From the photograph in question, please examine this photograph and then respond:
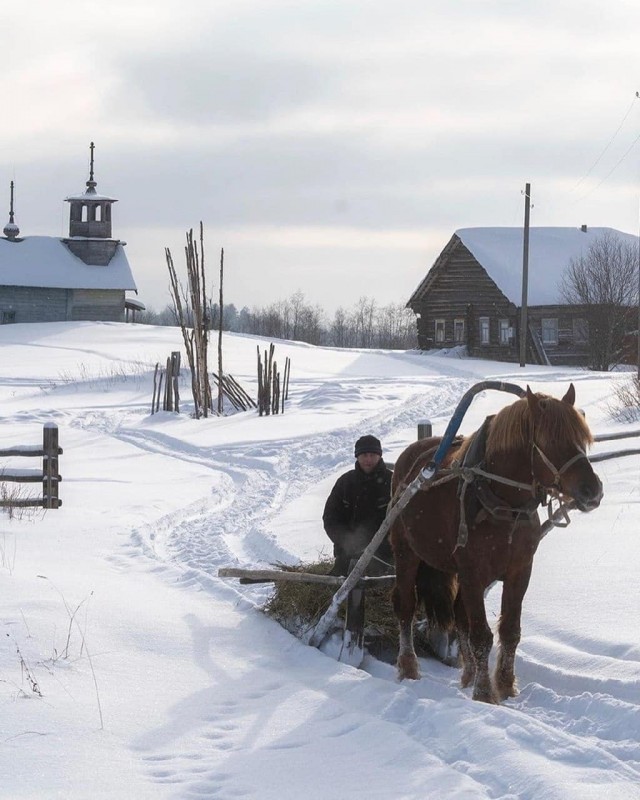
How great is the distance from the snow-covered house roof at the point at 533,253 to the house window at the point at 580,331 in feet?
3.94

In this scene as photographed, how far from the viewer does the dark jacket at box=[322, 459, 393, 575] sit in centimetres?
781

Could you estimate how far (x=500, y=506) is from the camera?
5.93 metres

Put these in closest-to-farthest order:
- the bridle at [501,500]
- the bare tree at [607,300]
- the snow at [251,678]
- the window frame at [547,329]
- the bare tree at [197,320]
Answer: the snow at [251,678], the bridle at [501,500], the bare tree at [197,320], the bare tree at [607,300], the window frame at [547,329]

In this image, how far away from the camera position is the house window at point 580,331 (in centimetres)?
4603

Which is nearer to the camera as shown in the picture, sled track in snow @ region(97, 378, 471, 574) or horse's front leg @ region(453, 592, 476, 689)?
horse's front leg @ region(453, 592, 476, 689)

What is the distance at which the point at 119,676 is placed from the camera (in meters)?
6.30

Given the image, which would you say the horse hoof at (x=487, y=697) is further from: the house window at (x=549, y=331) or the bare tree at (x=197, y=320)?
the house window at (x=549, y=331)

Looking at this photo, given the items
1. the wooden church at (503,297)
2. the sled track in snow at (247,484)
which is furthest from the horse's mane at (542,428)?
the wooden church at (503,297)

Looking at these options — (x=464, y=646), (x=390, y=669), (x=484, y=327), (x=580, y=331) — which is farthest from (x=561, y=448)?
(x=484, y=327)

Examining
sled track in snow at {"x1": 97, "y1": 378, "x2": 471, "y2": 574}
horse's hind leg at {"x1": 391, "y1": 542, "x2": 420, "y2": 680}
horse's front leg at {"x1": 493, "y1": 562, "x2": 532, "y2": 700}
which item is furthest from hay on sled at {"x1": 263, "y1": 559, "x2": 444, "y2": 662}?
sled track in snow at {"x1": 97, "y1": 378, "x2": 471, "y2": 574}

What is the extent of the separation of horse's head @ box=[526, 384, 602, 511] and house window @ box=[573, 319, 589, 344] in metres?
41.4

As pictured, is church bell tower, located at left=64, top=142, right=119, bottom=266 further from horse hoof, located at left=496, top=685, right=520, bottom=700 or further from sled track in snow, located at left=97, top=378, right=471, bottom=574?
horse hoof, located at left=496, top=685, right=520, bottom=700

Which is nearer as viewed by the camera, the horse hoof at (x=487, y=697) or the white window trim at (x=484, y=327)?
the horse hoof at (x=487, y=697)

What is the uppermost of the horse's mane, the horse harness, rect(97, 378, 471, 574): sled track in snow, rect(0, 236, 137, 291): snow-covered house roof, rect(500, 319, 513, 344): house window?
rect(0, 236, 137, 291): snow-covered house roof
